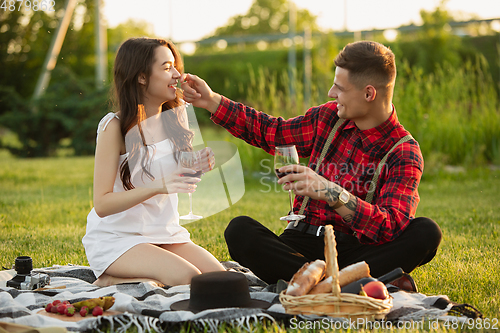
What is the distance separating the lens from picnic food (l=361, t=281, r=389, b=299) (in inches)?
93.0

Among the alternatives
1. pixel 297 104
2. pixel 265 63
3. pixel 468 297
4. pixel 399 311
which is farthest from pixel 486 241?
pixel 265 63

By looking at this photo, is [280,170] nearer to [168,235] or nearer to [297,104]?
[168,235]

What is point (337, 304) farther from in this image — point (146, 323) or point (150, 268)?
point (150, 268)

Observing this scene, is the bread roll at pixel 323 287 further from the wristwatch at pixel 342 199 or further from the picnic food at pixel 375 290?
the wristwatch at pixel 342 199

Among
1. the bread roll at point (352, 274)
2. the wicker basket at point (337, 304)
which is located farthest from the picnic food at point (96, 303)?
the bread roll at point (352, 274)

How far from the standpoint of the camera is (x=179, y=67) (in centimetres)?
342

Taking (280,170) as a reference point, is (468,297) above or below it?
below

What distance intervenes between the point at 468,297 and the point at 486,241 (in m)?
1.73

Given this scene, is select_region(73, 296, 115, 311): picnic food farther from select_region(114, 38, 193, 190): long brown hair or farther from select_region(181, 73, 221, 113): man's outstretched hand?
select_region(181, 73, 221, 113): man's outstretched hand

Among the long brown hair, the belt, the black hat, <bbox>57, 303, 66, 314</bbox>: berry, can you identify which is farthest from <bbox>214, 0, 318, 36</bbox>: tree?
<bbox>57, 303, 66, 314</bbox>: berry

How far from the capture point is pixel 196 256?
3.40 metres

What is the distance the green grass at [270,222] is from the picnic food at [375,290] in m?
0.73

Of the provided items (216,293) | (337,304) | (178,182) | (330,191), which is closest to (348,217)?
(330,191)

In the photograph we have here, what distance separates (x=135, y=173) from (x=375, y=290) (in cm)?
161
